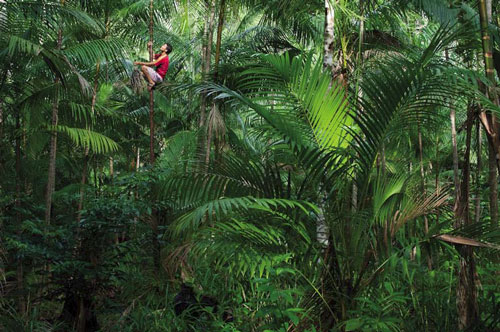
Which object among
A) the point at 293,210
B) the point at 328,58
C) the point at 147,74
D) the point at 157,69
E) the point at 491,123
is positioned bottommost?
the point at 293,210


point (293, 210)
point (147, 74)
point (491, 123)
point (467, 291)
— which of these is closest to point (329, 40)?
point (491, 123)

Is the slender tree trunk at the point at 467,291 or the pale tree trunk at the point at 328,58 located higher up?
the pale tree trunk at the point at 328,58

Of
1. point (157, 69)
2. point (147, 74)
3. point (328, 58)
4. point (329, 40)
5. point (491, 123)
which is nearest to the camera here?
point (491, 123)

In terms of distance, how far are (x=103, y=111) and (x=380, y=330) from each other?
7.17m

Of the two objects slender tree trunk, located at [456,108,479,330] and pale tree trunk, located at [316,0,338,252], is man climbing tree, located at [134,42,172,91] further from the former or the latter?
slender tree trunk, located at [456,108,479,330]

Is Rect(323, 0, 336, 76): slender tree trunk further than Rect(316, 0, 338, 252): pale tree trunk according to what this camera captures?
Yes

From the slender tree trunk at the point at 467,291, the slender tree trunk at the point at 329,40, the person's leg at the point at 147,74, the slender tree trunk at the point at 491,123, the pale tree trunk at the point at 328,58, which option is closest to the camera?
the slender tree trunk at the point at 467,291

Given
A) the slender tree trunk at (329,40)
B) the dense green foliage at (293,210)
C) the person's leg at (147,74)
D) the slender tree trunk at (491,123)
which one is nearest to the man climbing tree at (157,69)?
the person's leg at (147,74)

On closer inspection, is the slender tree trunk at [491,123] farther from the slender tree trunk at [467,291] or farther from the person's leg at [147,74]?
the person's leg at [147,74]

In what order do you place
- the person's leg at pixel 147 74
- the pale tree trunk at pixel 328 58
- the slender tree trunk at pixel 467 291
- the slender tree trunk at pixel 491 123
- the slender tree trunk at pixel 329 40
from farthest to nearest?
the person's leg at pixel 147 74, the slender tree trunk at pixel 329 40, the pale tree trunk at pixel 328 58, the slender tree trunk at pixel 491 123, the slender tree trunk at pixel 467 291

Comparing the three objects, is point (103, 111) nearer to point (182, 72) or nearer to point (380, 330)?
point (380, 330)

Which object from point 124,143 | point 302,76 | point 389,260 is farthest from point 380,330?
point 124,143

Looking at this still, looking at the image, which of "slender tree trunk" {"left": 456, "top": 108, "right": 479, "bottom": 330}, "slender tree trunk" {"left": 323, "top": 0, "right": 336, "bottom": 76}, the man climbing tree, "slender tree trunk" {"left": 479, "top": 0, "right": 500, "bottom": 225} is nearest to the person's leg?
the man climbing tree

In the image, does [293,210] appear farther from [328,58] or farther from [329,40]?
[329,40]
